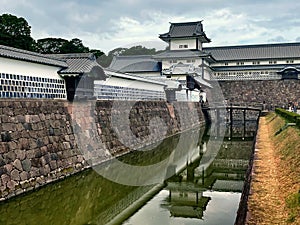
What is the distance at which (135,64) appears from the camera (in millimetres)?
45062

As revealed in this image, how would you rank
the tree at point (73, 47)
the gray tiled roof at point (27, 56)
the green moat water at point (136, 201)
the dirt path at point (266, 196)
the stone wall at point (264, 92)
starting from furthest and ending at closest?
the tree at point (73, 47)
the stone wall at point (264, 92)
the gray tiled roof at point (27, 56)
the green moat water at point (136, 201)
the dirt path at point (266, 196)

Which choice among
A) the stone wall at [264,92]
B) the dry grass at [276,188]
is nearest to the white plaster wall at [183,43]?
the stone wall at [264,92]

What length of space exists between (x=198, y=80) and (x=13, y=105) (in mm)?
28010

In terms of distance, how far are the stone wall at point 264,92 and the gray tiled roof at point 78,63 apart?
28.9m

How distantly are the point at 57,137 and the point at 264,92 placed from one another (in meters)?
32.2

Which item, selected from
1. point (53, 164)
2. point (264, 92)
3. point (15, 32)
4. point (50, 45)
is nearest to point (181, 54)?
point (264, 92)

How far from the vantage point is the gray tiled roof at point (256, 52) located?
1778 inches

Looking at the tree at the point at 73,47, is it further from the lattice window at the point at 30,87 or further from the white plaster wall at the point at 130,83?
the lattice window at the point at 30,87

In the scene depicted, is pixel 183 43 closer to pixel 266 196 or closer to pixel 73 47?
pixel 73 47

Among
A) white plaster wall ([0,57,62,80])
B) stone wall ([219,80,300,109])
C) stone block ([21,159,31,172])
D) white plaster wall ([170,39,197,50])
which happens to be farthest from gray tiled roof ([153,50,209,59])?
stone block ([21,159,31,172])

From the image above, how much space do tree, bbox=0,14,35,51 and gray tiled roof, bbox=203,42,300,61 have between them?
78.7 ft

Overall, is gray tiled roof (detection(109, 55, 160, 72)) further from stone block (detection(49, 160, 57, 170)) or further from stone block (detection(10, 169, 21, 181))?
stone block (detection(10, 169, 21, 181))

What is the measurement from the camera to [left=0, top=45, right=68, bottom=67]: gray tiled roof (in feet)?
34.9

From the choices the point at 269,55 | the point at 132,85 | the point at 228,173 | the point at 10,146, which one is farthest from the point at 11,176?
the point at 269,55
